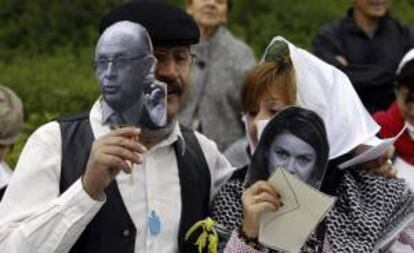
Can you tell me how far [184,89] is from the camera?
3660mm

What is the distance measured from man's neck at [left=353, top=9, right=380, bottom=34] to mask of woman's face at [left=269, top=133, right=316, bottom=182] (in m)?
3.57

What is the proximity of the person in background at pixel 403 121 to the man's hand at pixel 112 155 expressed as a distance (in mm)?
1509

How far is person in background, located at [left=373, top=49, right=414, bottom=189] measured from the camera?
467 cm

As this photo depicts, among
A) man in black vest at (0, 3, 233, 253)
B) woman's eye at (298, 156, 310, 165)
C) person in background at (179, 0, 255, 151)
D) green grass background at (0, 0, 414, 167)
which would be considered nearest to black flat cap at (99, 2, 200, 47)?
man in black vest at (0, 3, 233, 253)

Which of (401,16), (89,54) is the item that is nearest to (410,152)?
(89,54)

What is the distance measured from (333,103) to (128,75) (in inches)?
27.2

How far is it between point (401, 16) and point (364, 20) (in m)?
5.51

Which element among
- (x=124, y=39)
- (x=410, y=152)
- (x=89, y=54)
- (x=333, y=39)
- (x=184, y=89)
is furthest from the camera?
(x=89, y=54)

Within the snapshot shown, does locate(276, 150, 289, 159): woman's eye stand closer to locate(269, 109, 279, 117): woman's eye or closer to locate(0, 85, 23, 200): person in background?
locate(269, 109, 279, 117): woman's eye

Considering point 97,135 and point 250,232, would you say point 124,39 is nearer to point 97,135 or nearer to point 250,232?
point 97,135

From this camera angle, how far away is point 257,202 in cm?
350

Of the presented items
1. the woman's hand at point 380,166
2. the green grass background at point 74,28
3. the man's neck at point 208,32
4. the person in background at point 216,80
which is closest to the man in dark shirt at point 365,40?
the person in background at point 216,80

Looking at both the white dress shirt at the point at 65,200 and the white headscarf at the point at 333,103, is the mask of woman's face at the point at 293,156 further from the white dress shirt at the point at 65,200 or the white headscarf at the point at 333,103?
the white dress shirt at the point at 65,200

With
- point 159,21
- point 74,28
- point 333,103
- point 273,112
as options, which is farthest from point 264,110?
point 74,28
